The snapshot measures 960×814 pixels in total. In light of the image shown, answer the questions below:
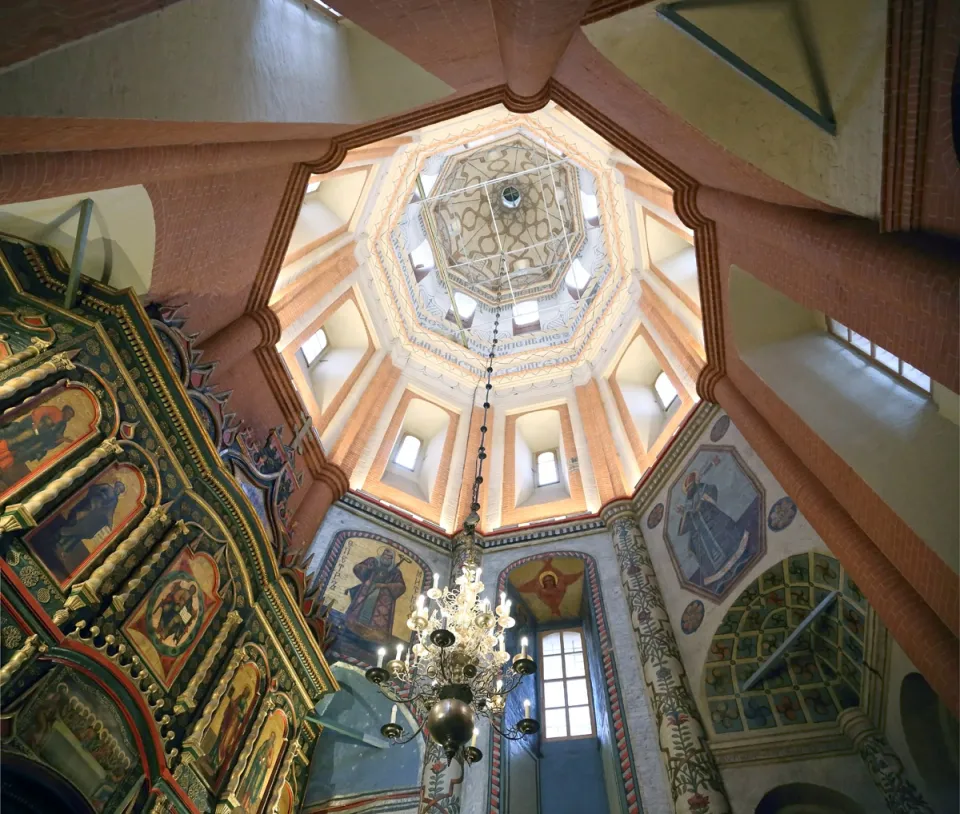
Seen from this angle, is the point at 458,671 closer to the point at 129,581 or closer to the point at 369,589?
the point at 129,581

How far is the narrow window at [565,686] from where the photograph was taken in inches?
365

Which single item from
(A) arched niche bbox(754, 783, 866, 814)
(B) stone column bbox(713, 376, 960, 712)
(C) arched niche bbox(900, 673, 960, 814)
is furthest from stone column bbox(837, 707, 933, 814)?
(B) stone column bbox(713, 376, 960, 712)

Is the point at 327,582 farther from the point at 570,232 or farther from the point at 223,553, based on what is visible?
the point at 570,232

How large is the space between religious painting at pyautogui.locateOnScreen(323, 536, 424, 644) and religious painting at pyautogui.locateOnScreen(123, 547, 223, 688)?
3.03 m

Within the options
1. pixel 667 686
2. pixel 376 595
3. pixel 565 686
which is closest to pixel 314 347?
pixel 376 595

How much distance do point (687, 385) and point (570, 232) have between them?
23.5 ft

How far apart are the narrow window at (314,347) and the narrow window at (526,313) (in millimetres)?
5686

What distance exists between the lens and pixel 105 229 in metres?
6.28

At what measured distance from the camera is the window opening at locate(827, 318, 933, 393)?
6598 mm

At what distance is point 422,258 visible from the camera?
16.8 m

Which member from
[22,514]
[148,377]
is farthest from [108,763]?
[148,377]

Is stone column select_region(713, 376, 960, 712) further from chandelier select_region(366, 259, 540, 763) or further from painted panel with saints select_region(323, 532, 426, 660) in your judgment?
A: painted panel with saints select_region(323, 532, 426, 660)

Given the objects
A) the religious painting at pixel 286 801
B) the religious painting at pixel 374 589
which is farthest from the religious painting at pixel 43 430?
the religious painting at pixel 374 589

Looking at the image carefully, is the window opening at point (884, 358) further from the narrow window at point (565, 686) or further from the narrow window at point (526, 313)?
the narrow window at point (526, 313)
